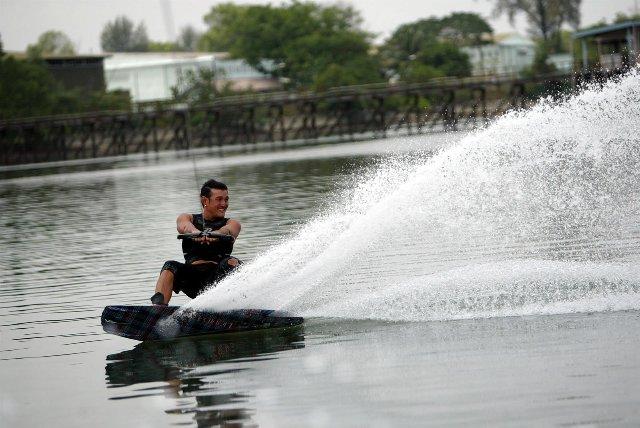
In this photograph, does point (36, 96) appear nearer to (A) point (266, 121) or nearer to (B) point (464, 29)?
(A) point (266, 121)

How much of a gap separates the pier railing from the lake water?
74148 millimetres

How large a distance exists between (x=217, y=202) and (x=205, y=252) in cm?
50

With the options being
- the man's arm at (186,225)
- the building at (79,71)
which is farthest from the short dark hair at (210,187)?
the building at (79,71)

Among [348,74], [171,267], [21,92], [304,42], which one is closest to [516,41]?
[304,42]

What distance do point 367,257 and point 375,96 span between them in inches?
3174

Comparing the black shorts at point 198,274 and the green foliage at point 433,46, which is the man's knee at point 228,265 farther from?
the green foliage at point 433,46

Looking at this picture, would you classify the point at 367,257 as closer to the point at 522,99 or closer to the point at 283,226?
the point at 283,226

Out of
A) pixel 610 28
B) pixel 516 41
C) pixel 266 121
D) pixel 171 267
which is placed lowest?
pixel 266 121

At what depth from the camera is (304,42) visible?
135 metres

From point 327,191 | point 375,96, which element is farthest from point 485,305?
point 375,96

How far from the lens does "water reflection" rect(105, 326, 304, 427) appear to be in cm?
909

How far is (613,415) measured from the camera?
26.1 ft

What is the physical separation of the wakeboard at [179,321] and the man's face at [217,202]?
0.96m

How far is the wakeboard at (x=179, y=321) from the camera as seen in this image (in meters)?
12.0
